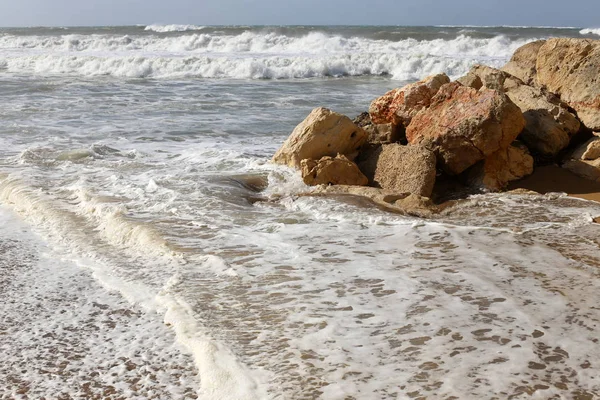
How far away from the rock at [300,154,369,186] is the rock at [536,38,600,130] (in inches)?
111

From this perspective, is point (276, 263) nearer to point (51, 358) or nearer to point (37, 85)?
point (51, 358)

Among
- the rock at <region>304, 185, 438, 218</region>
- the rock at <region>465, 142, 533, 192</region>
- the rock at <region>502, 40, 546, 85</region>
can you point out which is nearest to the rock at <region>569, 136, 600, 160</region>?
the rock at <region>465, 142, 533, 192</region>

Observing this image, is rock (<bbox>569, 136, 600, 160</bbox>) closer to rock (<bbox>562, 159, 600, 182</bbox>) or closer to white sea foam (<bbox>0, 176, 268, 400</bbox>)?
rock (<bbox>562, 159, 600, 182</bbox>)

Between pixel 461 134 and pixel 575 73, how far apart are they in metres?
2.19

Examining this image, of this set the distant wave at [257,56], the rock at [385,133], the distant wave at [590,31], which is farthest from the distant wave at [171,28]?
the rock at [385,133]

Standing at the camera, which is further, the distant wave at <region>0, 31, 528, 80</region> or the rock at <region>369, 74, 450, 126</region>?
the distant wave at <region>0, 31, 528, 80</region>

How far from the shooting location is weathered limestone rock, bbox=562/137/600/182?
22.5 ft

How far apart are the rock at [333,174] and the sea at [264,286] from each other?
0.54 feet

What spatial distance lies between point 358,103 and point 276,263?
9.49 m

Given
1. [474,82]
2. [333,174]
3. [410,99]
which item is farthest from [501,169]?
[333,174]

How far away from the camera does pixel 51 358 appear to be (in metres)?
3.41

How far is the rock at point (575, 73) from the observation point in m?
7.51

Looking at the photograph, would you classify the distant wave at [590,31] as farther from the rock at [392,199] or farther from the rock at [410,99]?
the rock at [392,199]

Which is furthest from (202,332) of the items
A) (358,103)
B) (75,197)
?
(358,103)
